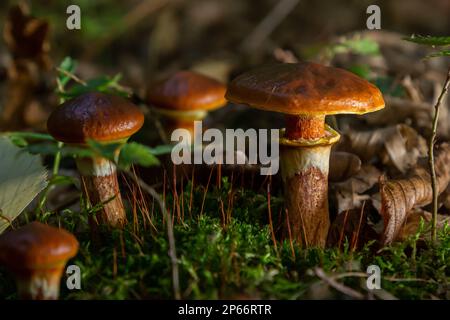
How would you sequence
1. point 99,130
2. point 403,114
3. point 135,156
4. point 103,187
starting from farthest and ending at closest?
point 403,114, point 103,187, point 99,130, point 135,156

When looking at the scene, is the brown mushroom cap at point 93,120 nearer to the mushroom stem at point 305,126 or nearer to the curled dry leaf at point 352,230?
the mushroom stem at point 305,126

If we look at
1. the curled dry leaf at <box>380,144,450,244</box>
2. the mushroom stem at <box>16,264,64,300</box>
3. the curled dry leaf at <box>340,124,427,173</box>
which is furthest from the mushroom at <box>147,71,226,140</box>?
the mushroom stem at <box>16,264,64,300</box>

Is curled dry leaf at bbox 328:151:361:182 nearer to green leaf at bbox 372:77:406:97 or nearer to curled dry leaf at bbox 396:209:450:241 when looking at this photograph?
curled dry leaf at bbox 396:209:450:241

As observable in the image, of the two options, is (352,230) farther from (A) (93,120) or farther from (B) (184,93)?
(B) (184,93)

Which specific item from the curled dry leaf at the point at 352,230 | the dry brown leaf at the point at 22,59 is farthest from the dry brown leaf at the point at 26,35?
the curled dry leaf at the point at 352,230

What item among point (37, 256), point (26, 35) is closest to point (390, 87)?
point (26, 35)

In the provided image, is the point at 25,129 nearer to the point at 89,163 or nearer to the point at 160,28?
the point at 89,163

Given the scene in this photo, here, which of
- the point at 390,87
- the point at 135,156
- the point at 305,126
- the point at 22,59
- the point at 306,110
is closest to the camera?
the point at 135,156
